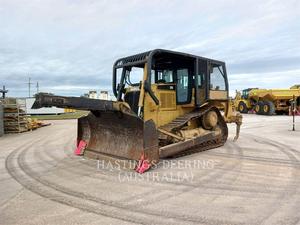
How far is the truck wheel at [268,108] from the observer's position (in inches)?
998

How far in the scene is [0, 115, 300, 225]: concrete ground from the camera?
3.85 metres

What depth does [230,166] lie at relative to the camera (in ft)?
21.6

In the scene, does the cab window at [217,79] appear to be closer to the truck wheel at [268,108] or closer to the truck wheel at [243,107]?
the truck wheel at [268,108]

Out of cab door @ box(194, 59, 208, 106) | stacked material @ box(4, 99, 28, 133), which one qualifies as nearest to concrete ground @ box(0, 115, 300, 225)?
cab door @ box(194, 59, 208, 106)

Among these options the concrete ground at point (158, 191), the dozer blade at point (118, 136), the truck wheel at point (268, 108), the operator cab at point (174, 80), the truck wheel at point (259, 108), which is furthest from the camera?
the truck wheel at point (259, 108)

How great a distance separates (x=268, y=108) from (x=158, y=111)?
67.3 feet

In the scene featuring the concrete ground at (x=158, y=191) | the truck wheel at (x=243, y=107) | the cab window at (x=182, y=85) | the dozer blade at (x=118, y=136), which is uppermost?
the cab window at (x=182, y=85)

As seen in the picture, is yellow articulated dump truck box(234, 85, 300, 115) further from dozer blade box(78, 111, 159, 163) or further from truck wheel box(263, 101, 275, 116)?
dozer blade box(78, 111, 159, 163)

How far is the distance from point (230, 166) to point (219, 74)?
11.6 ft

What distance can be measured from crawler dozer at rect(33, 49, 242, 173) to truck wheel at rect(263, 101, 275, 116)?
57.9 feet

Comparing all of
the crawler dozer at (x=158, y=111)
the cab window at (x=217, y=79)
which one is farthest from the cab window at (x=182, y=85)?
the cab window at (x=217, y=79)

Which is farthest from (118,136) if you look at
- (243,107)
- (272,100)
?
(243,107)

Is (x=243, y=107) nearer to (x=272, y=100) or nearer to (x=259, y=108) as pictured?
(x=259, y=108)

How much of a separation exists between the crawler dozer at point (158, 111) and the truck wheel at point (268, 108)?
17.7m
